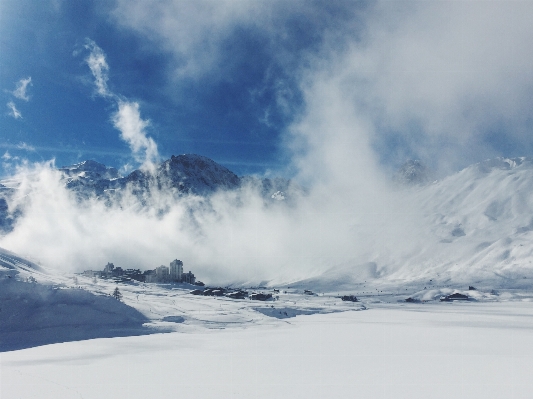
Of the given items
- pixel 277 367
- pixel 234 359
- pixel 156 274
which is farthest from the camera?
pixel 156 274

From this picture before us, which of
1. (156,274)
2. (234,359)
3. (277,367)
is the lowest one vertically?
(277,367)

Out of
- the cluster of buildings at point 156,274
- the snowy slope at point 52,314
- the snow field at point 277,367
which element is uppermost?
the cluster of buildings at point 156,274

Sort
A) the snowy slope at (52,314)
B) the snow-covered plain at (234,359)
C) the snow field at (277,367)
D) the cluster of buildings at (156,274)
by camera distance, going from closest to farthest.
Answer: the snow field at (277,367) < the snow-covered plain at (234,359) < the snowy slope at (52,314) < the cluster of buildings at (156,274)

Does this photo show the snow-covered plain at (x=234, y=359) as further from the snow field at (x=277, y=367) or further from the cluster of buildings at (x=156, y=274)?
the cluster of buildings at (x=156, y=274)

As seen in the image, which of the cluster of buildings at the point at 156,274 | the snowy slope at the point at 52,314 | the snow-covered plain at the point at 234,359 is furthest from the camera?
the cluster of buildings at the point at 156,274

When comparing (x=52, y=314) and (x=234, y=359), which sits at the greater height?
(x=52, y=314)

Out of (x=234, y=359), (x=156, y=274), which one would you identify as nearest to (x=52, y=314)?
(x=234, y=359)

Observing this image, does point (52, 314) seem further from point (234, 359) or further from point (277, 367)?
point (277, 367)

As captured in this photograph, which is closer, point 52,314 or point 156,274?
point 52,314

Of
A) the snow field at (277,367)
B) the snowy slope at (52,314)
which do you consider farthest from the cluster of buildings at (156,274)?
the snow field at (277,367)

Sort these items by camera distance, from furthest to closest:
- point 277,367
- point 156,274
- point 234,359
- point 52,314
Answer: point 156,274
point 52,314
point 234,359
point 277,367

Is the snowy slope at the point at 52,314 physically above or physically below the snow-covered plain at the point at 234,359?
above

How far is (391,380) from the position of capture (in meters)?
15.8

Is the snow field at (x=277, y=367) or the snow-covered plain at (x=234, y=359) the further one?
the snow-covered plain at (x=234, y=359)
